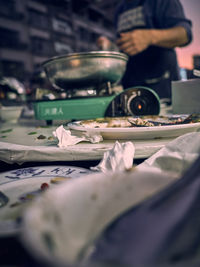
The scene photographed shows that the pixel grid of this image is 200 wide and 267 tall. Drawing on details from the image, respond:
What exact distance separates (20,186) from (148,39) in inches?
69.6

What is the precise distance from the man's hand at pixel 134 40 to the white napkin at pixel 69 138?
1314 millimetres

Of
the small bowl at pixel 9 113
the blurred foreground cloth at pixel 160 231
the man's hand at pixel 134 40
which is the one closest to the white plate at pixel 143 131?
the blurred foreground cloth at pixel 160 231

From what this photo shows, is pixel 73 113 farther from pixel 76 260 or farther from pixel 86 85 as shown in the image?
pixel 76 260

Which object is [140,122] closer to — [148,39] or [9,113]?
[9,113]

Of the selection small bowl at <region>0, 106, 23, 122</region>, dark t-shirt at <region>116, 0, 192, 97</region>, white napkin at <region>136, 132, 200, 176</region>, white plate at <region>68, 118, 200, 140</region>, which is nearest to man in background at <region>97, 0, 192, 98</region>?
dark t-shirt at <region>116, 0, 192, 97</region>

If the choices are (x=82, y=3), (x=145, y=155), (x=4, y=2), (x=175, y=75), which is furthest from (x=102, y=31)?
(x=145, y=155)

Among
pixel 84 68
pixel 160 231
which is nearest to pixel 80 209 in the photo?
pixel 160 231

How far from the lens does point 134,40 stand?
71.6 inches

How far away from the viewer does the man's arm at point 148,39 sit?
183 centimetres

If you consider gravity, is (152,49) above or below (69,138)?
above

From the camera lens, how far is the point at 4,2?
1538 centimetres

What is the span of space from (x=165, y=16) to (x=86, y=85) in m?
1.50

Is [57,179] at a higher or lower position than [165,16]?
lower

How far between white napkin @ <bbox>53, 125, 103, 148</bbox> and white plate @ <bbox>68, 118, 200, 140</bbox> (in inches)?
0.9
